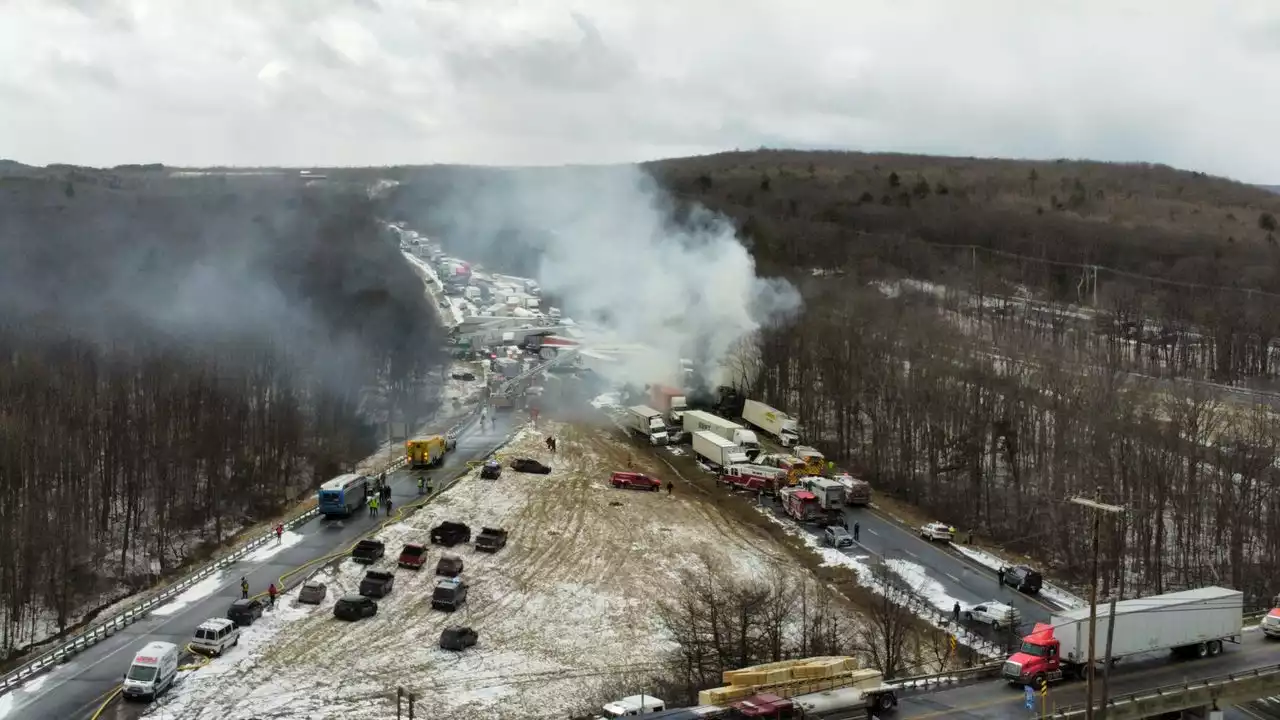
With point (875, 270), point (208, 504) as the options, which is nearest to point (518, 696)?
point (208, 504)

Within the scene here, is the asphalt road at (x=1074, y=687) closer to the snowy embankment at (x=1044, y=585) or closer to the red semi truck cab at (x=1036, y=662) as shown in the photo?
the red semi truck cab at (x=1036, y=662)

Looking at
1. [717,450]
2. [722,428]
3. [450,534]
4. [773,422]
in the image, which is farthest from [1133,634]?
[773,422]

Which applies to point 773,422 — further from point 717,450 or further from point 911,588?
point 911,588

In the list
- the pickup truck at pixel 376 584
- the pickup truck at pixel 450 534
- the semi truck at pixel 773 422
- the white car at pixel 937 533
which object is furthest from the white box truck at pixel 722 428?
the pickup truck at pixel 376 584

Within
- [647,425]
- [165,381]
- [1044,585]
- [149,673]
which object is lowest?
[1044,585]

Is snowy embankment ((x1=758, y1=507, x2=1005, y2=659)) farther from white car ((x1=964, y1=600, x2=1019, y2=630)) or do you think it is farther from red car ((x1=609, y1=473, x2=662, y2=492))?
red car ((x1=609, y1=473, x2=662, y2=492))

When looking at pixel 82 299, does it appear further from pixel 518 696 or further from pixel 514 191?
pixel 518 696
